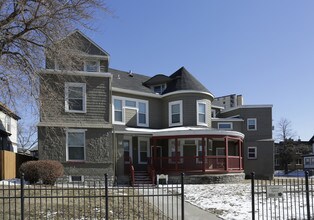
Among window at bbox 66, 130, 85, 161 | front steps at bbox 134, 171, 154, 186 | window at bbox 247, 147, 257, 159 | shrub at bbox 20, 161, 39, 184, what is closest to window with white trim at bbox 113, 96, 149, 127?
window at bbox 66, 130, 85, 161

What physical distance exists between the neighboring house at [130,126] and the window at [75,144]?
6cm

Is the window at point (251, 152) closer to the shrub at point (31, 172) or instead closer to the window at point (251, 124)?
the window at point (251, 124)

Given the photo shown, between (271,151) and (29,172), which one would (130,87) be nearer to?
(29,172)

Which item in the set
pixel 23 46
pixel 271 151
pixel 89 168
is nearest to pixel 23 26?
pixel 23 46

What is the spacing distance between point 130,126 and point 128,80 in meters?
4.50

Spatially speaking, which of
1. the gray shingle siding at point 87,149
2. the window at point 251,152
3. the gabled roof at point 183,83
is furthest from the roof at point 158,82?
the window at point 251,152

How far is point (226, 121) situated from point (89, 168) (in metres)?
16.3

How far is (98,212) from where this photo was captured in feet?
40.7

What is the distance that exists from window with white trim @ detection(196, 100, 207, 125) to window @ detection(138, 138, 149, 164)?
4273 millimetres

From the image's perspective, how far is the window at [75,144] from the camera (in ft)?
79.2

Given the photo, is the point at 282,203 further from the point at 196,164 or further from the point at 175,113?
the point at 175,113

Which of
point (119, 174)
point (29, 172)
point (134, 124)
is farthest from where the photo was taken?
point (134, 124)

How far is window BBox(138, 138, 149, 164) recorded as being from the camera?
2886cm

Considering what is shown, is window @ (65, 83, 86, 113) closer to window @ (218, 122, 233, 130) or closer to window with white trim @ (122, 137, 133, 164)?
window with white trim @ (122, 137, 133, 164)
